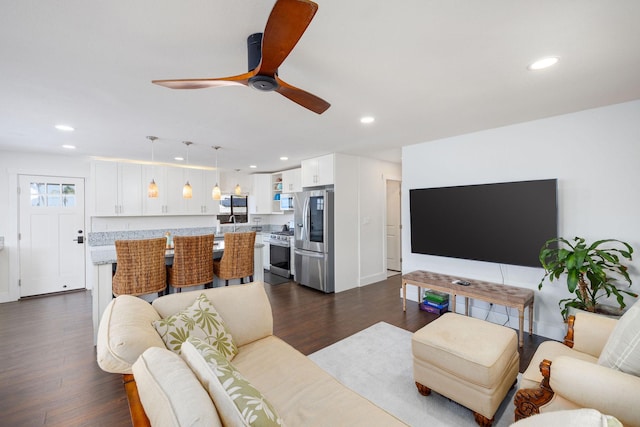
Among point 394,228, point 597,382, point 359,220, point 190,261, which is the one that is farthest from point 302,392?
point 394,228

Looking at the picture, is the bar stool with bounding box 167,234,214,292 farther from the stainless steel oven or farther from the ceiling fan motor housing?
the stainless steel oven

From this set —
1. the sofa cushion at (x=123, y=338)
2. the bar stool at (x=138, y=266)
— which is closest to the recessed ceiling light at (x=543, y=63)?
the sofa cushion at (x=123, y=338)

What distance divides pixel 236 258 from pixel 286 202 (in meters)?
2.92

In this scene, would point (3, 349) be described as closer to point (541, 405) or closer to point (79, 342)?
point (79, 342)

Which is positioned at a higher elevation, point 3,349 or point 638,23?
point 638,23

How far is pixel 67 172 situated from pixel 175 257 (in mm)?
3580

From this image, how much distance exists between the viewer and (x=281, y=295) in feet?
15.0

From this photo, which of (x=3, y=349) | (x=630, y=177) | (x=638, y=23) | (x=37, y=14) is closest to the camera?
(x=37, y=14)

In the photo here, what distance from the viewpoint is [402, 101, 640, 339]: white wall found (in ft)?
8.57

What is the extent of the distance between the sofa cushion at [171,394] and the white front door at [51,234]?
5263 mm

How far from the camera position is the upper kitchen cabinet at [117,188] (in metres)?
4.94

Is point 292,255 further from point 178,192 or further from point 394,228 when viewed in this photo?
point 178,192

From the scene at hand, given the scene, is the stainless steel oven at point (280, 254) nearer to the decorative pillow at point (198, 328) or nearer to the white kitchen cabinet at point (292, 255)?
the white kitchen cabinet at point (292, 255)

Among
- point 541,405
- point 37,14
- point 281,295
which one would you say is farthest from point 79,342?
point 541,405
